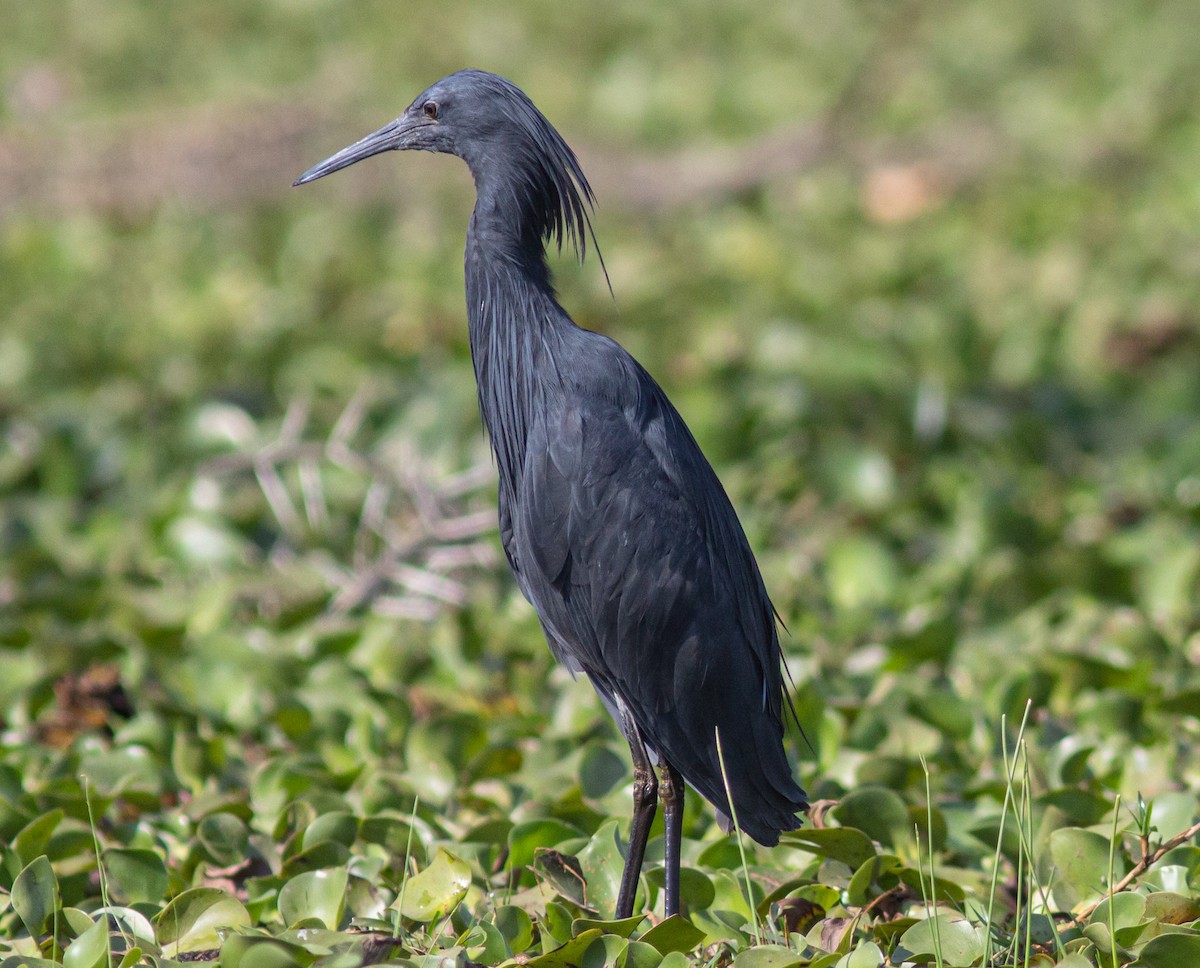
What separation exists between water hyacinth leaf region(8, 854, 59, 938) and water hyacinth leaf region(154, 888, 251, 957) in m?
0.22

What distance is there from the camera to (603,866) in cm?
290

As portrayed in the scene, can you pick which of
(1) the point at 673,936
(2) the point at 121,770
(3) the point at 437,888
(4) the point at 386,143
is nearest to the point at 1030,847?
(1) the point at 673,936

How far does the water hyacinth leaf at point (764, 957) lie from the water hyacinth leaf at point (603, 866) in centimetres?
51

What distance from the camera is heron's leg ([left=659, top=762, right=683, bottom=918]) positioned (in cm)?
273

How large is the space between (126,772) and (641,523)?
57.0 inches

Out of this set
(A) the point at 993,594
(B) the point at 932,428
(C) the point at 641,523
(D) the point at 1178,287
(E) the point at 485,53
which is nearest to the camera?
→ (C) the point at 641,523

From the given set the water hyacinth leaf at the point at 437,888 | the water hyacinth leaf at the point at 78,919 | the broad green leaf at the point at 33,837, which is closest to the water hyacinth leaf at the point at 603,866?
the water hyacinth leaf at the point at 437,888

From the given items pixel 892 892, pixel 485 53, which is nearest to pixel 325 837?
pixel 892 892

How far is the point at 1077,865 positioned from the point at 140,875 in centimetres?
186

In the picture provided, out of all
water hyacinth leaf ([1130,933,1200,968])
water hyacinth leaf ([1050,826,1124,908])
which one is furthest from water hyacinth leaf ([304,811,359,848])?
water hyacinth leaf ([1130,933,1200,968])

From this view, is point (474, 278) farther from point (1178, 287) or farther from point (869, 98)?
point (869, 98)

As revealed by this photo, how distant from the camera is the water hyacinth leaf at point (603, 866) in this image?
2875 millimetres

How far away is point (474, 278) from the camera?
9.78ft

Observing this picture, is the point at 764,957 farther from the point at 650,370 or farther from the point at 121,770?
the point at 650,370
